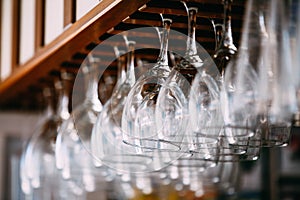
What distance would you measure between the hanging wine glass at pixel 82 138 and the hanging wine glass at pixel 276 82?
18.6 inches

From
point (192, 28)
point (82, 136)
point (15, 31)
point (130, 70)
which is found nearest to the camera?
point (192, 28)

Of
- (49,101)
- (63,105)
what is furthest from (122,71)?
(49,101)

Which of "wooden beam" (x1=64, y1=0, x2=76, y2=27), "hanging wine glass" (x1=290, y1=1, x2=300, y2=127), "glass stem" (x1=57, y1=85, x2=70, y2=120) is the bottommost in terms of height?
"glass stem" (x1=57, y1=85, x2=70, y2=120)

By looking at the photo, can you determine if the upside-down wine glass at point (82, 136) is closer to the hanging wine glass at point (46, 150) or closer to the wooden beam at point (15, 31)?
the hanging wine glass at point (46, 150)

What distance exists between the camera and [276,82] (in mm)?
1404

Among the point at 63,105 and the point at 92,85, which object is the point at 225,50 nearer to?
the point at 92,85

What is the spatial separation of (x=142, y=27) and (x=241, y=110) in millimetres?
450

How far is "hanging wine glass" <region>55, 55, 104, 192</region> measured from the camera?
1816 millimetres

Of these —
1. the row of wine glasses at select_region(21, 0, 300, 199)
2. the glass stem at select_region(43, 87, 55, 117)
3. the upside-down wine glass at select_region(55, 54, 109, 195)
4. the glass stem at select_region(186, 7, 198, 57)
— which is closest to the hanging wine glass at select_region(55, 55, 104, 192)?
the upside-down wine glass at select_region(55, 54, 109, 195)

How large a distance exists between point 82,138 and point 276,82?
576 mm

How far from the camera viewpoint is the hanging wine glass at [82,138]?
1.82 m

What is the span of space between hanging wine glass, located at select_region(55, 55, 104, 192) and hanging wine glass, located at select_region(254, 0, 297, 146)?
0.47 meters

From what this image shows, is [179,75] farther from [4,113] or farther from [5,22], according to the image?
[4,113]

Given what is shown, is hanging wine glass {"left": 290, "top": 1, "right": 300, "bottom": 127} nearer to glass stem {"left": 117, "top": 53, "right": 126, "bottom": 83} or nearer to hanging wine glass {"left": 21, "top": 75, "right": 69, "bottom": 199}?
glass stem {"left": 117, "top": 53, "right": 126, "bottom": 83}
